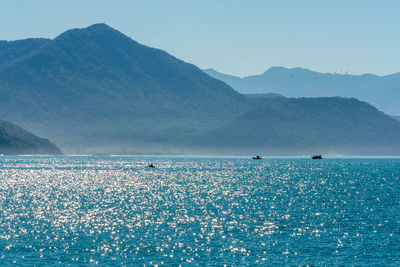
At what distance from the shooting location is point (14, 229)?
8631 cm

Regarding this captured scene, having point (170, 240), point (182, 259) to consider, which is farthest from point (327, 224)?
point (182, 259)

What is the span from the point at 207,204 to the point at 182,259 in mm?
57980

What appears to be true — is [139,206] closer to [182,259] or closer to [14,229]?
[14,229]

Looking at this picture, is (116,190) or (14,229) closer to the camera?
(14,229)

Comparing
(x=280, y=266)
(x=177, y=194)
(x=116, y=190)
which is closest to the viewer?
(x=280, y=266)

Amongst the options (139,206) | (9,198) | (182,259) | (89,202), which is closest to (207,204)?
(139,206)

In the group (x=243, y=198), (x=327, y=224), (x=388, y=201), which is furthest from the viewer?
(x=243, y=198)

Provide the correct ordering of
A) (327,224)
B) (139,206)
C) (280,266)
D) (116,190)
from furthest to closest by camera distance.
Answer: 1. (116,190)
2. (139,206)
3. (327,224)
4. (280,266)

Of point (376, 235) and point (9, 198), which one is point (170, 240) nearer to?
point (376, 235)

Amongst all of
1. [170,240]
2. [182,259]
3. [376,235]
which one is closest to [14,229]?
[170,240]

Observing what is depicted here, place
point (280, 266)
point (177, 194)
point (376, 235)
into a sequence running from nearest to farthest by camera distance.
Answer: point (280, 266) → point (376, 235) → point (177, 194)

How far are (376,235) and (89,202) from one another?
65.8 meters

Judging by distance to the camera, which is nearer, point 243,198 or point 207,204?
point 207,204

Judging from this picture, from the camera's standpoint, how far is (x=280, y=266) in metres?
63.9
